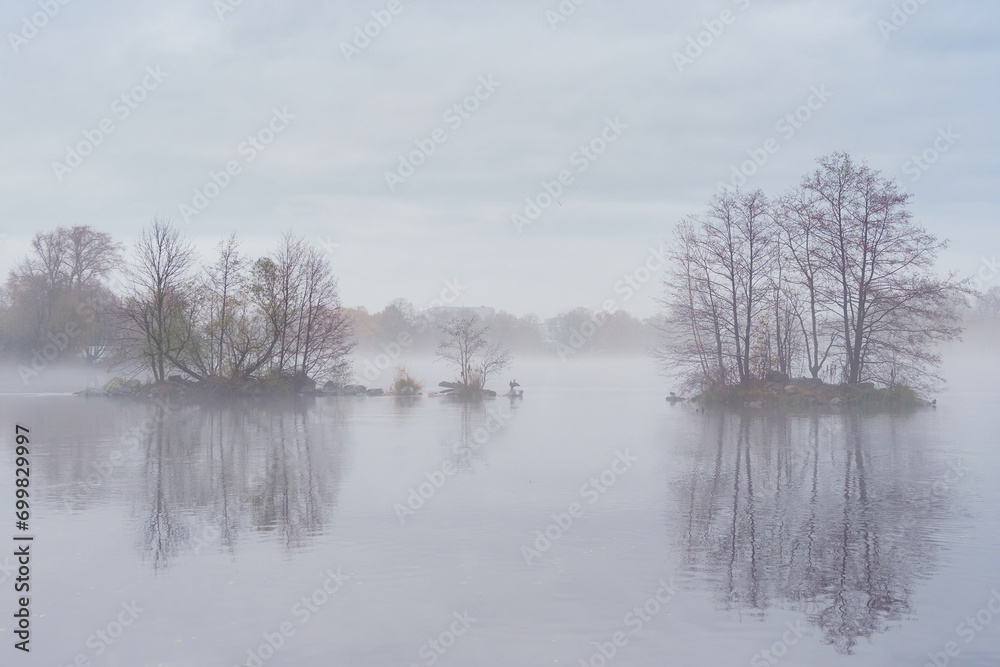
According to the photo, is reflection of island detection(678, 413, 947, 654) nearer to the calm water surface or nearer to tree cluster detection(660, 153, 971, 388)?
the calm water surface

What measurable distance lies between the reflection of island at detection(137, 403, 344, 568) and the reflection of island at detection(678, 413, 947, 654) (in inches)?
193

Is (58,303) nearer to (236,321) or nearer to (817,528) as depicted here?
(236,321)

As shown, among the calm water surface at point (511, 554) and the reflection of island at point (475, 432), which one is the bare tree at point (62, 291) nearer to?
the reflection of island at point (475, 432)

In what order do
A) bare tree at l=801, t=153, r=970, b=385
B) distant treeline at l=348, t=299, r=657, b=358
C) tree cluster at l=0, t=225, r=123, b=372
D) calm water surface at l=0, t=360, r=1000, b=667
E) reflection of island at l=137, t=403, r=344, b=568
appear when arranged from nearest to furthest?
calm water surface at l=0, t=360, r=1000, b=667
reflection of island at l=137, t=403, r=344, b=568
bare tree at l=801, t=153, r=970, b=385
tree cluster at l=0, t=225, r=123, b=372
distant treeline at l=348, t=299, r=657, b=358

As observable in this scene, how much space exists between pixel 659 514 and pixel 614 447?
7449 millimetres

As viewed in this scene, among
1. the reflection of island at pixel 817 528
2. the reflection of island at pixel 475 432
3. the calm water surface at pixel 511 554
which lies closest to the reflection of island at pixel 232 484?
the calm water surface at pixel 511 554

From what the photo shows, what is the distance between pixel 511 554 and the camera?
922 cm

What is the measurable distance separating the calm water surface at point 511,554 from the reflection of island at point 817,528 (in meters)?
0.04

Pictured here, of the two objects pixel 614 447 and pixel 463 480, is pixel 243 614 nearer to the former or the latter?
pixel 463 480

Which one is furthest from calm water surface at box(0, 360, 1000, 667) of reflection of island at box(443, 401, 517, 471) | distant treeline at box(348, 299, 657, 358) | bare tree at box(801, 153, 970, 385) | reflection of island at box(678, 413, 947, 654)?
distant treeline at box(348, 299, 657, 358)

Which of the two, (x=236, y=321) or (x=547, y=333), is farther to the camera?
(x=547, y=333)

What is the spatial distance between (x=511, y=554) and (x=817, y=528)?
3977 millimetres

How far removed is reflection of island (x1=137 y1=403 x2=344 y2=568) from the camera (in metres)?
10.1

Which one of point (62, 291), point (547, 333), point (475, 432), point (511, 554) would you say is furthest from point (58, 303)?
point (547, 333)
